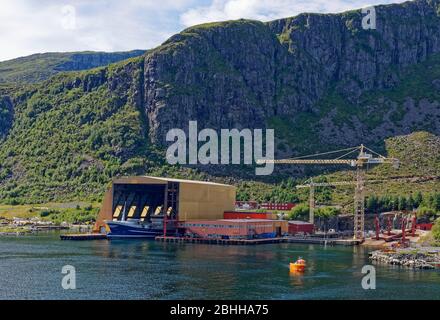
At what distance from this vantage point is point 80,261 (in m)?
125

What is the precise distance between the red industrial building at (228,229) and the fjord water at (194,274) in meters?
19.1

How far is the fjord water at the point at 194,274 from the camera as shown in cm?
9156

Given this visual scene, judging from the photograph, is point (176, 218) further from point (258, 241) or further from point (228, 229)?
point (258, 241)

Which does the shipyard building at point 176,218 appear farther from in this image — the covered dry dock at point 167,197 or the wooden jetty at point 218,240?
the wooden jetty at point 218,240

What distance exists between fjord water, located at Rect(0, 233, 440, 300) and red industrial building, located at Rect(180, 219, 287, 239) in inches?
754

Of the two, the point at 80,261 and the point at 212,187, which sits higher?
the point at 212,187

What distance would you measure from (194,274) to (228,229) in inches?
2754

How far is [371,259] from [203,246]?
44.3 m

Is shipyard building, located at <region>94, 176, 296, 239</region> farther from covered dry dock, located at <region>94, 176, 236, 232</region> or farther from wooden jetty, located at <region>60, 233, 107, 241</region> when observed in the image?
wooden jetty, located at <region>60, 233, 107, 241</region>

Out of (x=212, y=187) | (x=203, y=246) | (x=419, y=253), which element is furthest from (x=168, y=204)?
(x=419, y=253)

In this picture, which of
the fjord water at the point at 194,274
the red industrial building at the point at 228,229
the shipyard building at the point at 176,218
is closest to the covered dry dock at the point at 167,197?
the shipyard building at the point at 176,218

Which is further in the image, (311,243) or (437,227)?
(311,243)
